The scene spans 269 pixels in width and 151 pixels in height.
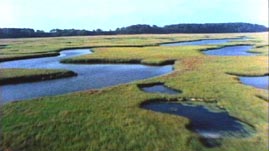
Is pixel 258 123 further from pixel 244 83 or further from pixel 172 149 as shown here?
pixel 244 83

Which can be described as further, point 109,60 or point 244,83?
point 109,60

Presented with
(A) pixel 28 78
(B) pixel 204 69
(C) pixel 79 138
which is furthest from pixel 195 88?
(A) pixel 28 78

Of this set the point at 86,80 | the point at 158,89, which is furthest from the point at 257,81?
the point at 86,80

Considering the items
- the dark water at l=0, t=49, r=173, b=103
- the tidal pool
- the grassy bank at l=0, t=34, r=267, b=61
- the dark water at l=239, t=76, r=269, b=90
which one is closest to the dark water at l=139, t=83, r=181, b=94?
the tidal pool

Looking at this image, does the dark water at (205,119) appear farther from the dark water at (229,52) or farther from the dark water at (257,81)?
the dark water at (229,52)

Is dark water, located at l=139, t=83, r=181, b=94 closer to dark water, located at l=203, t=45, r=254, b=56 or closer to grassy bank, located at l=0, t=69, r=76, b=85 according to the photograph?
grassy bank, located at l=0, t=69, r=76, b=85

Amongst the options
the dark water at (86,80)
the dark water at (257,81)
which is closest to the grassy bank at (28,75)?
the dark water at (86,80)

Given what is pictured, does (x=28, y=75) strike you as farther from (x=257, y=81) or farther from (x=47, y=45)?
(x=47, y=45)
